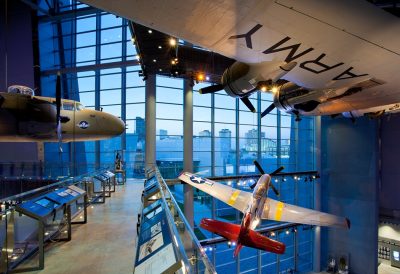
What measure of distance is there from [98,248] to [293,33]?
4.67 m

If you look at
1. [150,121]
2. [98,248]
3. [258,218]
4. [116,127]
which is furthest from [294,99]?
[150,121]

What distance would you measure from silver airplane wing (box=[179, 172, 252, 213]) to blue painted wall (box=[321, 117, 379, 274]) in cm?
839

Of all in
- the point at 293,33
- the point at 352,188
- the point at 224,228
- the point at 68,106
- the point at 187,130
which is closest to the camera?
the point at 293,33

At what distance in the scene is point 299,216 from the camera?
975 cm

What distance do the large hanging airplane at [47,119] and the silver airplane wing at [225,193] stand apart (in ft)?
Answer: 16.0

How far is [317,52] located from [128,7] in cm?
310

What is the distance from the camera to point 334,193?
16.8 metres

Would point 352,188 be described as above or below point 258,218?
below

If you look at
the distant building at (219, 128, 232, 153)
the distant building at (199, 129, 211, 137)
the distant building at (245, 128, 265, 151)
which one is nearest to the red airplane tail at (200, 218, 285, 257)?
the distant building at (199, 129, 211, 137)

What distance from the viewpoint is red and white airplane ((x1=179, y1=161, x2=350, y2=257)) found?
8.32 metres

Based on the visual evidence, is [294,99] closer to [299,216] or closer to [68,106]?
[299,216]

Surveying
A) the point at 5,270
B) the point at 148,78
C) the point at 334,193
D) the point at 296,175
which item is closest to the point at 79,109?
the point at 148,78

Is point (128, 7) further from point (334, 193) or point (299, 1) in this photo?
point (334, 193)

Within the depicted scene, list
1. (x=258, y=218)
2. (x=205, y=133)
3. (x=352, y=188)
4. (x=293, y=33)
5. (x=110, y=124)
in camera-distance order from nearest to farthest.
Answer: (x=293, y=33)
(x=258, y=218)
(x=110, y=124)
(x=352, y=188)
(x=205, y=133)
